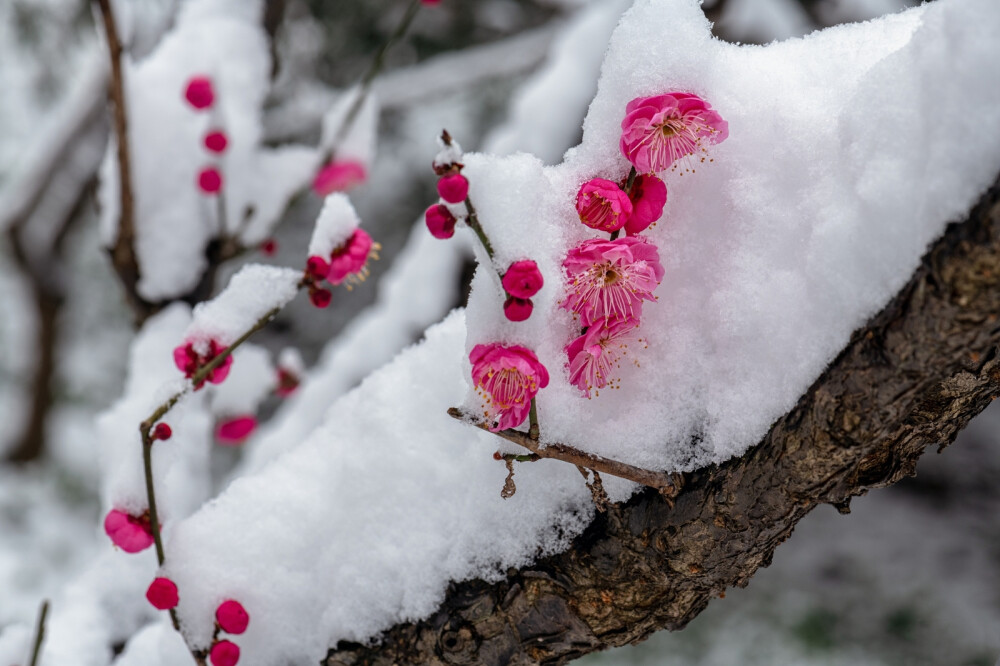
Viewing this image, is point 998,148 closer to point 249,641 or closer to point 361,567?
point 361,567

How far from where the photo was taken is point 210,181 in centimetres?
120

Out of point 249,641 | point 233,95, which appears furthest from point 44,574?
point 249,641

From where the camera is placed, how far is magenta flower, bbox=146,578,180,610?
0.69m

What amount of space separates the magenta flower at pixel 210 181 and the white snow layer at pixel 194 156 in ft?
0.06

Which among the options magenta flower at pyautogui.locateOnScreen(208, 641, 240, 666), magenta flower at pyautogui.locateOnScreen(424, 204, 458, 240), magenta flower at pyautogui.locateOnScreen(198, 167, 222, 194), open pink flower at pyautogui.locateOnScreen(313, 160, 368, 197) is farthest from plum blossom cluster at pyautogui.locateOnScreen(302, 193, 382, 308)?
open pink flower at pyautogui.locateOnScreen(313, 160, 368, 197)

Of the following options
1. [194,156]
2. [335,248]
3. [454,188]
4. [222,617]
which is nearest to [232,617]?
[222,617]

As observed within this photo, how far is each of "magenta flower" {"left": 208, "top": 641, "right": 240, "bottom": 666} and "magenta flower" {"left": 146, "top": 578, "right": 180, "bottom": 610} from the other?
6 cm

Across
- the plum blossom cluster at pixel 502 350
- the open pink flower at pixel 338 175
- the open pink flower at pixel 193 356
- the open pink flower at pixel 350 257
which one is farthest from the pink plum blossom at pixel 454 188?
the open pink flower at pixel 338 175

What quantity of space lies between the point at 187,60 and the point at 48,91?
1.85 m

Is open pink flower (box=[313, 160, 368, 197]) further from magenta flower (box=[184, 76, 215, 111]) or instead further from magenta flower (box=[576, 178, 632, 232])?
magenta flower (box=[576, 178, 632, 232])

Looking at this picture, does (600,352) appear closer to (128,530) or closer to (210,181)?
(128,530)

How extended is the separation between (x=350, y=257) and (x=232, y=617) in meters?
0.35

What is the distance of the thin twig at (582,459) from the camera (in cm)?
54

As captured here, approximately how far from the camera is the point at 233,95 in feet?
4.48
